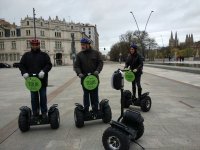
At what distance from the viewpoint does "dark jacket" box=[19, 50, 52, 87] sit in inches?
248

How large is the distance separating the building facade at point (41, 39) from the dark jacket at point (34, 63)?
81539mm

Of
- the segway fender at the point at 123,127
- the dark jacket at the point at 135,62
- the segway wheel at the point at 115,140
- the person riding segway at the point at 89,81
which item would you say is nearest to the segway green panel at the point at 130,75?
the dark jacket at the point at 135,62

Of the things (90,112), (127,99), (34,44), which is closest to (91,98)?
(90,112)

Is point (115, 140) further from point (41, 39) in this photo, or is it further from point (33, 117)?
point (41, 39)

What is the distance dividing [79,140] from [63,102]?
479 centimetres

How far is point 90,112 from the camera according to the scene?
256 inches

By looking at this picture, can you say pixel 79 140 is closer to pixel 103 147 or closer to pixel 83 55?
pixel 103 147

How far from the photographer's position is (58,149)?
195 inches

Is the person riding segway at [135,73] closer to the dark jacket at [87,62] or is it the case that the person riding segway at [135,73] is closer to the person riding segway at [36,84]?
the dark jacket at [87,62]

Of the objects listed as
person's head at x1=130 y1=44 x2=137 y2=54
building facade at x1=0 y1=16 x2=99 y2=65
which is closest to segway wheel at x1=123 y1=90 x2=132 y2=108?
person's head at x1=130 y1=44 x2=137 y2=54

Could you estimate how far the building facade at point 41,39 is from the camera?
302 feet

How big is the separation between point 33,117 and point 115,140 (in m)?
→ 2.36

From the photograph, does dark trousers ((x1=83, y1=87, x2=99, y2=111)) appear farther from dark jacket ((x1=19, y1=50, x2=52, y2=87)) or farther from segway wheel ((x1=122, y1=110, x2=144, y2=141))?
segway wheel ((x1=122, y1=110, x2=144, y2=141))

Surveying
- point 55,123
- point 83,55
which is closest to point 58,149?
point 55,123
